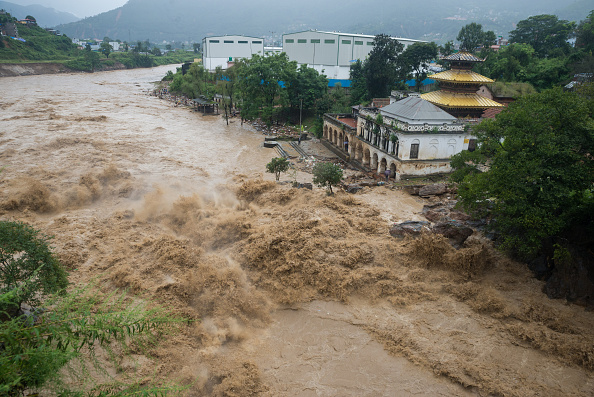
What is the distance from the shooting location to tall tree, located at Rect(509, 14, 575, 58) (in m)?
51.5

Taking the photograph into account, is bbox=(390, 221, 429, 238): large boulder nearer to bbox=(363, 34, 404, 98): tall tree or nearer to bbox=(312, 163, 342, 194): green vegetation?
bbox=(312, 163, 342, 194): green vegetation

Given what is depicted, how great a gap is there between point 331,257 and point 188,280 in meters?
5.80

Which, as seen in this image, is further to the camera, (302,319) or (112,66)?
(112,66)

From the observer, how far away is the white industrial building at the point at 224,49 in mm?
76438

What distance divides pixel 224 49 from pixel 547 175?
72896 millimetres

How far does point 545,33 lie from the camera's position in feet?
177

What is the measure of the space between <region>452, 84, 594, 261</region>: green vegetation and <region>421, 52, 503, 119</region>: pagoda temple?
48.5 ft

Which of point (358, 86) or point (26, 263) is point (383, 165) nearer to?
point (358, 86)

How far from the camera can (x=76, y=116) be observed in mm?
44438

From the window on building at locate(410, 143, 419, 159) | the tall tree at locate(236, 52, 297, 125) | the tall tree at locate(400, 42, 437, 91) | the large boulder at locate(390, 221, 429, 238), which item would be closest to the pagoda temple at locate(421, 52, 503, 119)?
the window on building at locate(410, 143, 419, 159)

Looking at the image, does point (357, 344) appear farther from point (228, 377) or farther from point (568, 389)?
point (568, 389)

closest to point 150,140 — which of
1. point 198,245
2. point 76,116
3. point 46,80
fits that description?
point 76,116

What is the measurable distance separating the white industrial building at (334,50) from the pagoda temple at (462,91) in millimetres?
27386

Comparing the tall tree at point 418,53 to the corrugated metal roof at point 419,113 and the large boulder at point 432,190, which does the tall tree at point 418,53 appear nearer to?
the corrugated metal roof at point 419,113
